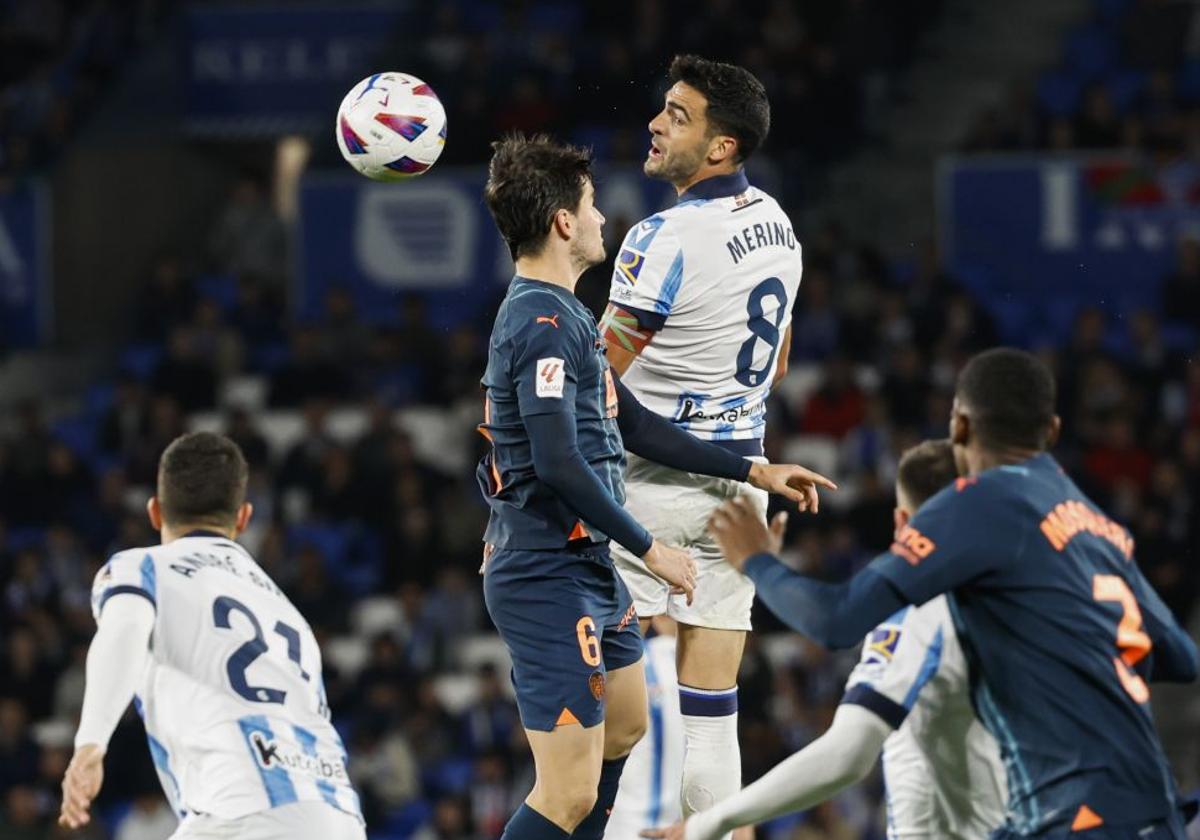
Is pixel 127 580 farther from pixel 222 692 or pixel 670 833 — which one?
pixel 670 833

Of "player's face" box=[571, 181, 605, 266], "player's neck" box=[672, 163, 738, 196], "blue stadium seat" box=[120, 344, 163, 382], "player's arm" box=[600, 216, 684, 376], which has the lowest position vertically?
"blue stadium seat" box=[120, 344, 163, 382]

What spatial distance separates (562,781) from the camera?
557 centimetres

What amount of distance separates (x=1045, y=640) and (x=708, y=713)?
1951 mm

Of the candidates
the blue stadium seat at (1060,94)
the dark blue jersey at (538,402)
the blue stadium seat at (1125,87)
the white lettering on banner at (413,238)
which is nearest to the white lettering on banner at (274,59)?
the white lettering on banner at (413,238)

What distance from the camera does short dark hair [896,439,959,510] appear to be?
5422 millimetres

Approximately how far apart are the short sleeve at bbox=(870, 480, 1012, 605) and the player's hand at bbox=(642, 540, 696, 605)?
1.09 metres

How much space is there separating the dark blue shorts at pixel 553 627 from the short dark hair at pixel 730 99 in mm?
1467

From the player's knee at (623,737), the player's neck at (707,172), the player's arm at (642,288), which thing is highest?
the player's neck at (707,172)

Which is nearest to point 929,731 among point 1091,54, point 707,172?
point 707,172

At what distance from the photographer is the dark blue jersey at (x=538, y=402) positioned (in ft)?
18.0

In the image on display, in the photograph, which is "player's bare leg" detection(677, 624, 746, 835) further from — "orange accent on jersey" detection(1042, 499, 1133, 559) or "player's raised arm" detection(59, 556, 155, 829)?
"orange accent on jersey" detection(1042, 499, 1133, 559)

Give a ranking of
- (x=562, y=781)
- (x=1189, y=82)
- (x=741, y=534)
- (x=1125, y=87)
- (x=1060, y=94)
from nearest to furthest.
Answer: (x=741, y=534) < (x=562, y=781) < (x=1189, y=82) < (x=1125, y=87) < (x=1060, y=94)

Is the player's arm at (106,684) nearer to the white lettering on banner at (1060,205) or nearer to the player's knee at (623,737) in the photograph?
the player's knee at (623,737)

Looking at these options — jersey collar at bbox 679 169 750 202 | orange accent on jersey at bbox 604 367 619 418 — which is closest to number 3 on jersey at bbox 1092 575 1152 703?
orange accent on jersey at bbox 604 367 619 418
